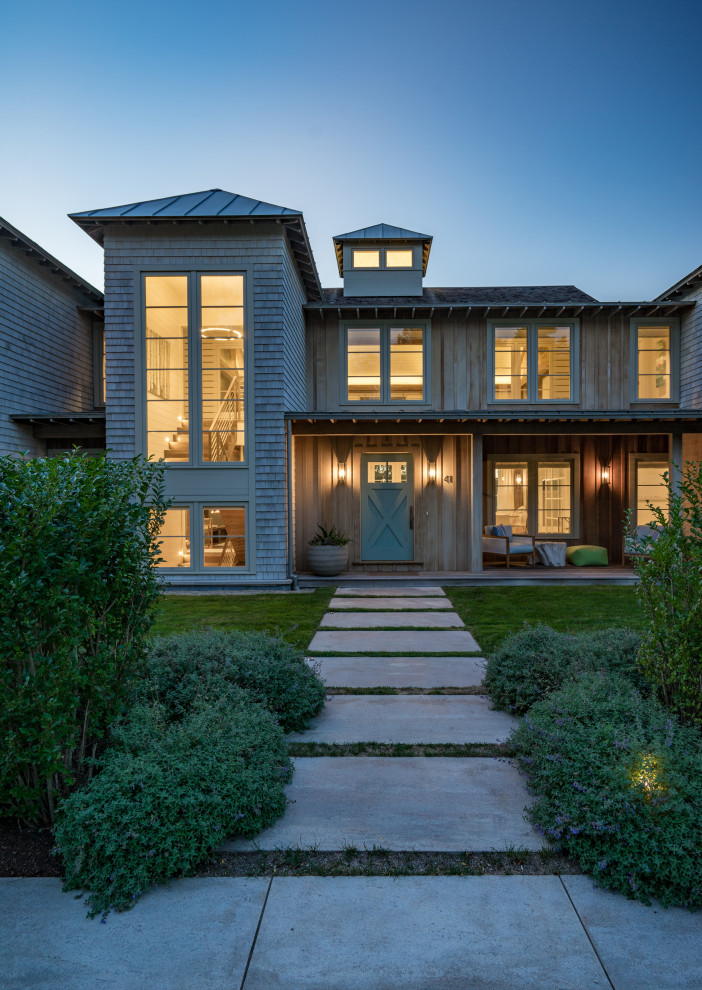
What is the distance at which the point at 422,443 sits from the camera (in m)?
11.6

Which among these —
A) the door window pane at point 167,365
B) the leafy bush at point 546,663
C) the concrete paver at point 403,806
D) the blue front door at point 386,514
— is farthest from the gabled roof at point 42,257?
the concrete paver at point 403,806

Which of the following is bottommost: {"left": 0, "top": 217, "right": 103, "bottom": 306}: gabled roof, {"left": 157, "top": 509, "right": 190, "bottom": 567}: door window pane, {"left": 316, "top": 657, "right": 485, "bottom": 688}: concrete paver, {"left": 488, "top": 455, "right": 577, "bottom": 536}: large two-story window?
{"left": 316, "top": 657, "right": 485, "bottom": 688}: concrete paver

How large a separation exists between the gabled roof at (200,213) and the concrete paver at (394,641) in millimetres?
6746

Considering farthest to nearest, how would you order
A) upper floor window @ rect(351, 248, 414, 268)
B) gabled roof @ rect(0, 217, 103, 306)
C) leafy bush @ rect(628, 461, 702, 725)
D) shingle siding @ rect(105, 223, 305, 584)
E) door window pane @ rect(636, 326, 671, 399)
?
upper floor window @ rect(351, 248, 414, 268) → door window pane @ rect(636, 326, 671, 399) → gabled roof @ rect(0, 217, 103, 306) → shingle siding @ rect(105, 223, 305, 584) → leafy bush @ rect(628, 461, 702, 725)

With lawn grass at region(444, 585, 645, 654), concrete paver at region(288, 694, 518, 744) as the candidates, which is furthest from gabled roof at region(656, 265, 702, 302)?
concrete paver at region(288, 694, 518, 744)

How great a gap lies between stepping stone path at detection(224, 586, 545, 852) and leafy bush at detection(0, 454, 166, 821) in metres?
0.85

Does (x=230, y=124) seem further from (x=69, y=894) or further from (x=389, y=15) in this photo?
(x=69, y=894)

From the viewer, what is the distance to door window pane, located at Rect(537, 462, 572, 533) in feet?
41.3

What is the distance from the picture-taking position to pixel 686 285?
11.3 meters

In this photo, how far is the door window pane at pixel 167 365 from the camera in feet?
31.6

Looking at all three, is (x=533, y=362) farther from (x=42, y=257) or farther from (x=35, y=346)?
(x=35, y=346)

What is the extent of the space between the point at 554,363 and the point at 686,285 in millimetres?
2916

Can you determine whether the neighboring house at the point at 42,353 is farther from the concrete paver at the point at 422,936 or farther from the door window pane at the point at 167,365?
the concrete paver at the point at 422,936

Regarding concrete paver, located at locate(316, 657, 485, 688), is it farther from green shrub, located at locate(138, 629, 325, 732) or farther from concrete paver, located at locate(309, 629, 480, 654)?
green shrub, located at locate(138, 629, 325, 732)
